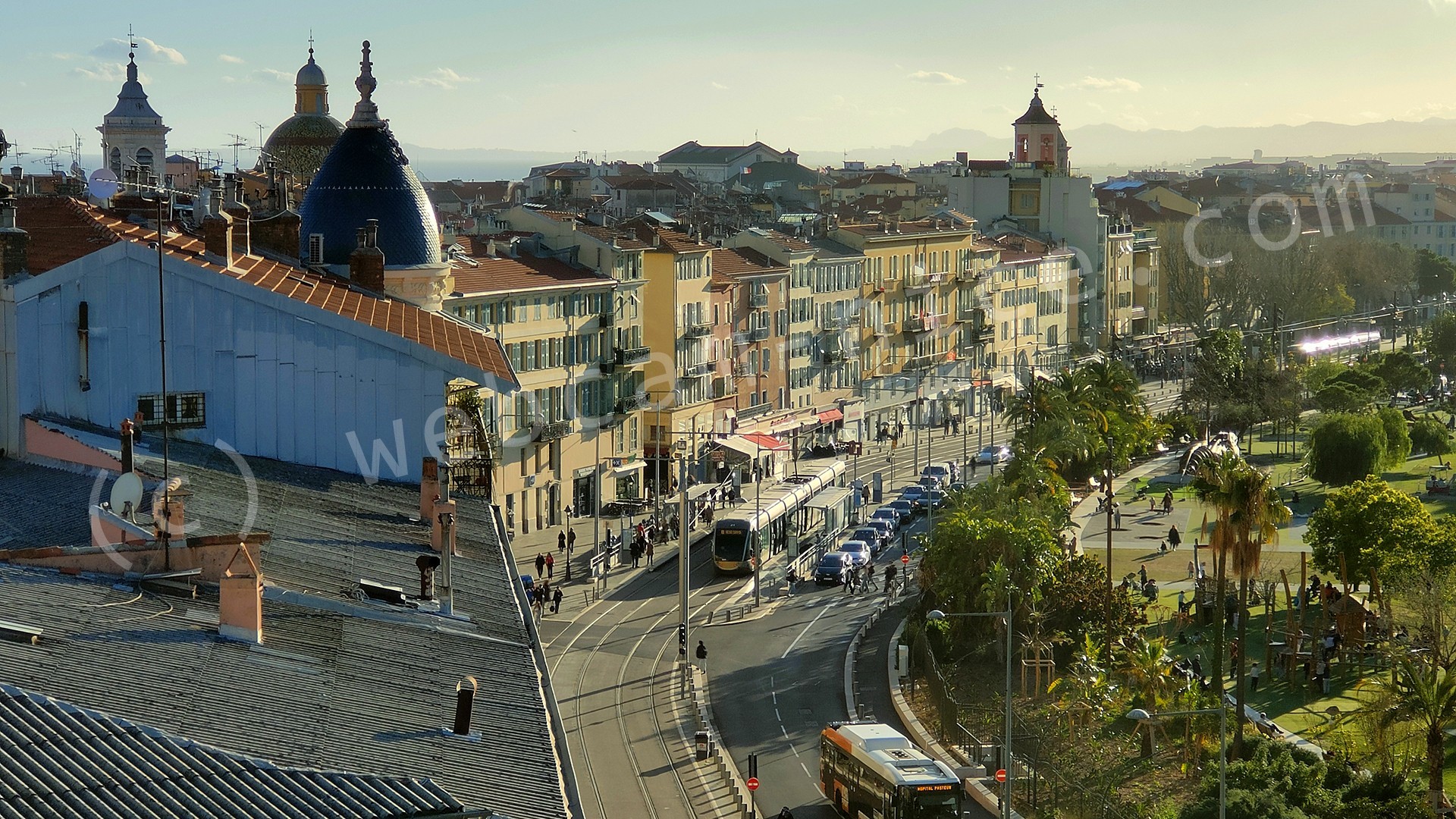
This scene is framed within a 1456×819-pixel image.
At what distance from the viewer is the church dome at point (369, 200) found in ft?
140

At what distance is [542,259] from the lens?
81.9m

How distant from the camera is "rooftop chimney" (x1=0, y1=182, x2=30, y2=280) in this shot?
29109 mm

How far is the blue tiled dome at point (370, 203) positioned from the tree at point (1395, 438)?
5354 centimetres

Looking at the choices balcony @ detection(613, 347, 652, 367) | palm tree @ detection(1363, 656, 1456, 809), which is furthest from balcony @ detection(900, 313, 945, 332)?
palm tree @ detection(1363, 656, 1456, 809)

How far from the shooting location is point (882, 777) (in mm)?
36906

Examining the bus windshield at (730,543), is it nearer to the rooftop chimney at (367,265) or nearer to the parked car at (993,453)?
the rooftop chimney at (367,265)

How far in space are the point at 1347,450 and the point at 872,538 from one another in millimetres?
22219

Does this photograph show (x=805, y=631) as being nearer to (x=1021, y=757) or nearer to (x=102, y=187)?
(x=1021, y=757)

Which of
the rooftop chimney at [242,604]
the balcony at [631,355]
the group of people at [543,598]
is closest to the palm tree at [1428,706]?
the rooftop chimney at [242,604]

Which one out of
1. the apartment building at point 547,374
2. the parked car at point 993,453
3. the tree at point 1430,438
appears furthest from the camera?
the parked car at point 993,453

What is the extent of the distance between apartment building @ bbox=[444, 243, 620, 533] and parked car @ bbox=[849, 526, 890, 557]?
1039 cm

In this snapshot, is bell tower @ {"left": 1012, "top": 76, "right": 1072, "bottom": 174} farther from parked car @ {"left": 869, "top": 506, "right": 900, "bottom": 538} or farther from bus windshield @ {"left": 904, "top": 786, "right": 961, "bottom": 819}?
bus windshield @ {"left": 904, "top": 786, "right": 961, "bottom": 819}

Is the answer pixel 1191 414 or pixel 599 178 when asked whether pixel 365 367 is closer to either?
pixel 1191 414

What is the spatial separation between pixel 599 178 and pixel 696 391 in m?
63.8
